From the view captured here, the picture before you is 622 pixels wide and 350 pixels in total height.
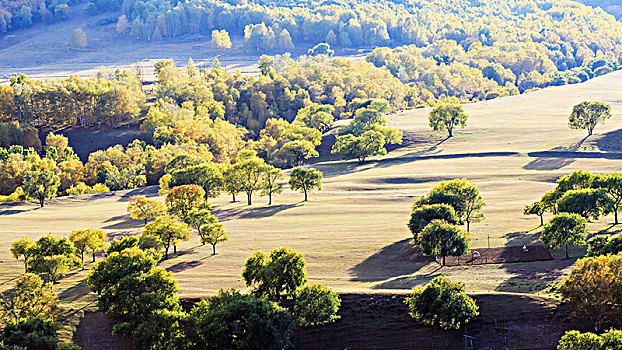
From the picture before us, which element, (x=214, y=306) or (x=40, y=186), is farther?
(x=40, y=186)

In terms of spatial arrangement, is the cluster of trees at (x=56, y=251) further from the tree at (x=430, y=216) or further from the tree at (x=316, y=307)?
the tree at (x=430, y=216)

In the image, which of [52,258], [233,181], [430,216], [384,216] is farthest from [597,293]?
[233,181]

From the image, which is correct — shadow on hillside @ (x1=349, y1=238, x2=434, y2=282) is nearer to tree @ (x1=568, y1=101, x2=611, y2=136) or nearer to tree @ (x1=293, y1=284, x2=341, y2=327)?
tree @ (x1=293, y1=284, x2=341, y2=327)

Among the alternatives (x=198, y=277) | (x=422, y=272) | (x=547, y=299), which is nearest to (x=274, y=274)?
(x=198, y=277)

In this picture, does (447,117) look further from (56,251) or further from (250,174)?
(56,251)

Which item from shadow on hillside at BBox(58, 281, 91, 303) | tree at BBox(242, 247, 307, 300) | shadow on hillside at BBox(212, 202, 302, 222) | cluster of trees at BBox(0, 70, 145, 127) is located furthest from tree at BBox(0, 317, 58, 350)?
cluster of trees at BBox(0, 70, 145, 127)

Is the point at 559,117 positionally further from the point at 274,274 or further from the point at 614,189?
the point at 274,274
